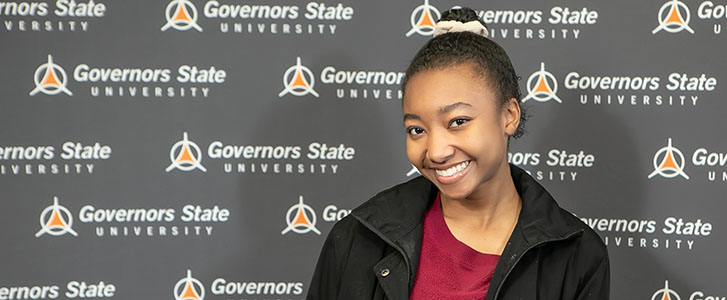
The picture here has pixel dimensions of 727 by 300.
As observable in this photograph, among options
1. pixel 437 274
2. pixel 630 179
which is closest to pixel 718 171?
pixel 630 179

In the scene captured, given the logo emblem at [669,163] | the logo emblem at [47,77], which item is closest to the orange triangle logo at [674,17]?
the logo emblem at [669,163]

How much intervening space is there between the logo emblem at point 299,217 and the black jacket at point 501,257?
58 cm

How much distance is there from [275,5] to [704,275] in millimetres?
1347

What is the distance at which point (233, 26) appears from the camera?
1892mm

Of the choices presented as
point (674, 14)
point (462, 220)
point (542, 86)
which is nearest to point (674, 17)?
point (674, 14)

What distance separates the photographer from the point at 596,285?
1254 mm

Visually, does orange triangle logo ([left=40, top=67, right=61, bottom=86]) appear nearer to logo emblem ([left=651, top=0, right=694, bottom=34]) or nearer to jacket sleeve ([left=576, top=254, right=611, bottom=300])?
jacket sleeve ([left=576, top=254, right=611, bottom=300])

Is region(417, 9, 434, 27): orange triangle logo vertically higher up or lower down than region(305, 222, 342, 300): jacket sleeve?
higher up

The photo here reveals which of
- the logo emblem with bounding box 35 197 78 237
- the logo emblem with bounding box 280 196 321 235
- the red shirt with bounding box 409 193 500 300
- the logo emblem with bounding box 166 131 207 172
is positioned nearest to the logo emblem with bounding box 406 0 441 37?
the logo emblem with bounding box 280 196 321 235

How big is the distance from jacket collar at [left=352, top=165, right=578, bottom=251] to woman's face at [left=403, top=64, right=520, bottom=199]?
0.32ft

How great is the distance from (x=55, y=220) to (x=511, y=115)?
1.28m

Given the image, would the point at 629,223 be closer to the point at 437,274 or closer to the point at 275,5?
the point at 437,274

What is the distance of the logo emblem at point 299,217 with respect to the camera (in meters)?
1.94

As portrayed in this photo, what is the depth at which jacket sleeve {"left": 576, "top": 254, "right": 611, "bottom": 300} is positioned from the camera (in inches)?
49.3
